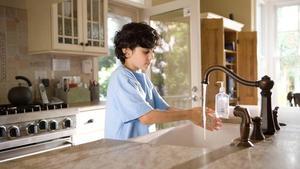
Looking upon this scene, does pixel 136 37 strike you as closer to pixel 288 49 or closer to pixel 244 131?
pixel 244 131

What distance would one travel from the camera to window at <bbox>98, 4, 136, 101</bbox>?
3.84 metres

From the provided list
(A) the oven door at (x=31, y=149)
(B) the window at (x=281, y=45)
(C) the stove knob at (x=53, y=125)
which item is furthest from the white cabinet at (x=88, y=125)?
(B) the window at (x=281, y=45)

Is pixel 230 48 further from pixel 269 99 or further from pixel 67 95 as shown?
pixel 269 99

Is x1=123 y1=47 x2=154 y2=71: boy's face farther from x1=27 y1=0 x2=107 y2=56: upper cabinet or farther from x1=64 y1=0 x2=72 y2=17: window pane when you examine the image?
x1=64 y1=0 x2=72 y2=17: window pane

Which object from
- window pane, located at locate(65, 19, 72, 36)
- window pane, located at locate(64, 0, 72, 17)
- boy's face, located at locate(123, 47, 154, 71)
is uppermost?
window pane, located at locate(64, 0, 72, 17)

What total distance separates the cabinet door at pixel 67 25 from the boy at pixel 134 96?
1446 mm

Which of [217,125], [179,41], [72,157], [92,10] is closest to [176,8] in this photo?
[179,41]

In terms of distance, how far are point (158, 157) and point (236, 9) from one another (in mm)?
4851

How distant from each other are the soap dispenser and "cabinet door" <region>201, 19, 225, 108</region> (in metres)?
2.54

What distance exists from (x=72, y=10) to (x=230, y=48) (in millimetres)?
2718

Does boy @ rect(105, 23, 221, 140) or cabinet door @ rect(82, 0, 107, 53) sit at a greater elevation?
cabinet door @ rect(82, 0, 107, 53)

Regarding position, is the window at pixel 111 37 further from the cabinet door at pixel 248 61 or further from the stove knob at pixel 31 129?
the cabinet door at pixel 248 61

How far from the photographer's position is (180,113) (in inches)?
50.5

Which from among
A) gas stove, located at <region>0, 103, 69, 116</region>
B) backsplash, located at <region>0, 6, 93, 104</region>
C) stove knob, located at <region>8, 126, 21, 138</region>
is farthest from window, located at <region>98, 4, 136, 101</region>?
stove knob, located at <region>8, 126, 21, 138</region>
